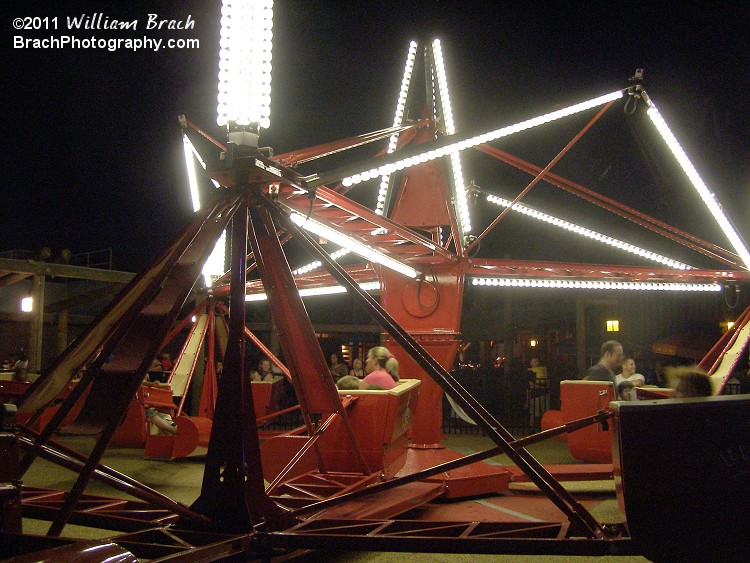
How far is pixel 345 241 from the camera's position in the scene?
6.19m

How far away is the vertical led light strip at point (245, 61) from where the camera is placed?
13.7 feet

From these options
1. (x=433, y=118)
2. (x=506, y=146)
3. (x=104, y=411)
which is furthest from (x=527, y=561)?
(x=506, y=146)

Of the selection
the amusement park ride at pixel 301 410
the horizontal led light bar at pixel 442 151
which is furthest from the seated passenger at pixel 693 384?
the horizontal led light bar at pixel 442 151

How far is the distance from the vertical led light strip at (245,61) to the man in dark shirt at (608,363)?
21.1 feet

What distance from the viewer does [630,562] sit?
4.95 metres

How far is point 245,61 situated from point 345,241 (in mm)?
2359

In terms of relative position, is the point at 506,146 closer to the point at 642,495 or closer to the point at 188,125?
the point at 188,125

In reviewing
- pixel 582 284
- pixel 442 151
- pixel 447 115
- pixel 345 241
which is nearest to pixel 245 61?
pixel 442 151

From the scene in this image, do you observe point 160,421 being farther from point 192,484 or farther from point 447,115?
point 447,115

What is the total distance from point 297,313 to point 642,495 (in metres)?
2.79

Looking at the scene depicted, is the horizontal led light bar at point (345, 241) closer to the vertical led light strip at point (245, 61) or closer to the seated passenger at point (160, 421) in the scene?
the vertical led light strip at point (245, 61)

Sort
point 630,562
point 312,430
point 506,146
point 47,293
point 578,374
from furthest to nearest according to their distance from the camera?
point 47,293 < point 578,374 < point 506,146 < point 312,430 < point 630,562

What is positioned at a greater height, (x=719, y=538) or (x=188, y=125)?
(x=188, y=125)

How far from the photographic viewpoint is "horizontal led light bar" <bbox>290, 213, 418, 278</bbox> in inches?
223
